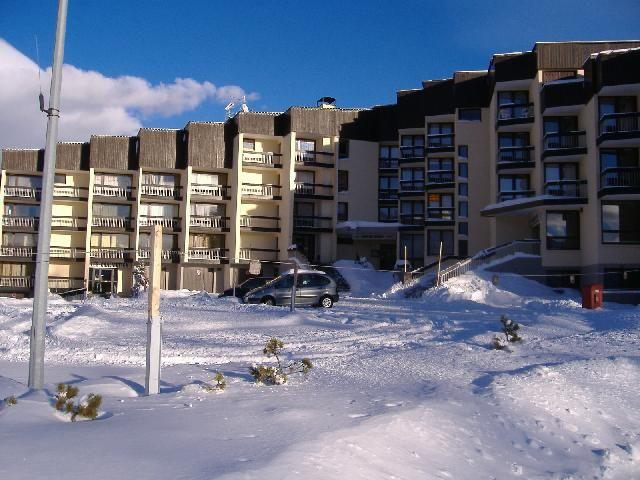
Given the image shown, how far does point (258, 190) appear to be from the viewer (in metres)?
51.4

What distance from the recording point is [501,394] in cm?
880

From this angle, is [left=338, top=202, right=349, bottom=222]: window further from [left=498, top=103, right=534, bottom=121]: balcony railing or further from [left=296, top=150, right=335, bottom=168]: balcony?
[left=498, top=103, right=534, bottom=121]: balcony railing

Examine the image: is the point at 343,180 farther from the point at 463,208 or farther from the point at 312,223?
the point at 463,208

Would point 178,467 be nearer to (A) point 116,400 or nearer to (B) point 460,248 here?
(A) point 116,400

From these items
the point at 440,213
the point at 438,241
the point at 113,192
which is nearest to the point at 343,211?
the point at 440,213

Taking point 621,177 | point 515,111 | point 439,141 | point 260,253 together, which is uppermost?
point 515,111

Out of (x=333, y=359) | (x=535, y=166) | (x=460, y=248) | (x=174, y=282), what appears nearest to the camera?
(x=333, y=359)

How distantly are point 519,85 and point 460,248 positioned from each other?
1136cm

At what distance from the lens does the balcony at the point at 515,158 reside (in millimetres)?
41938

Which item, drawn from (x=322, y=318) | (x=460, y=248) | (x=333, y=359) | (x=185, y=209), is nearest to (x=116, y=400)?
(x=333, y=359)

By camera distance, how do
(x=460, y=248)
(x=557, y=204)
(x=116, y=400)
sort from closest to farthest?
(x=116, y=400), (x=557, y=204), (x=460, y=248)

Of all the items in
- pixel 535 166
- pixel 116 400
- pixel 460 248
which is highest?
pixel 535 166

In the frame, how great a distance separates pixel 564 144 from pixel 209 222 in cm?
2583

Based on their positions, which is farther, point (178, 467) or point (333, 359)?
point (333, 359)
